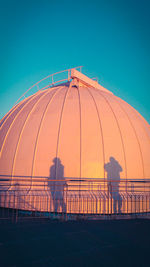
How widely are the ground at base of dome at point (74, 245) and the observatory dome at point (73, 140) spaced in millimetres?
4922

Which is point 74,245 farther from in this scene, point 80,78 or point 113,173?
point 80,78

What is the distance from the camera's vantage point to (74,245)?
511 cm

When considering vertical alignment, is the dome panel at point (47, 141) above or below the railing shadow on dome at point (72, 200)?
above

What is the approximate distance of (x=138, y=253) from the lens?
4.61m

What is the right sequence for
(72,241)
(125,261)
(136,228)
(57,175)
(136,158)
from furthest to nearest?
(136,158) → (57,175) → (136,228) → (72,241) → (125,261)

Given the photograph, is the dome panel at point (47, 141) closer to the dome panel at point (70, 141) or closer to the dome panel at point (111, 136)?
the dome panel at point (70, 141)

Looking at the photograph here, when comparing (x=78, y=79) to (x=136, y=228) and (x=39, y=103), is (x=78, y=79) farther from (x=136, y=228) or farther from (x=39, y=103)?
(x=136, y=228)

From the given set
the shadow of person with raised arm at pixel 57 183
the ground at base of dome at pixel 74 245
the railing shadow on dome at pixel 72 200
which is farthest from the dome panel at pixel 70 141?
the ground at base of dome at pixel 74 245

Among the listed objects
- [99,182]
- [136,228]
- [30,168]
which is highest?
[30,168]

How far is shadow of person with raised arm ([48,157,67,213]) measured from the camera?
11.3 m

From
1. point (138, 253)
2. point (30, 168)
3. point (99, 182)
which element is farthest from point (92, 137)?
point (138, 253)

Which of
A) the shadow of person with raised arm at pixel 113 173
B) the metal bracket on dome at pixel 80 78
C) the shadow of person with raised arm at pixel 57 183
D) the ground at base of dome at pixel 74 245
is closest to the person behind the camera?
the ground at base of dome at pixel 74 245

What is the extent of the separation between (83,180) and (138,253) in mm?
6364

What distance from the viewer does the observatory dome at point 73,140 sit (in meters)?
12.2
